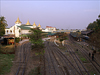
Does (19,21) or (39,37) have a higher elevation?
(19,21)

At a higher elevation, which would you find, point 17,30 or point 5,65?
point 17,30

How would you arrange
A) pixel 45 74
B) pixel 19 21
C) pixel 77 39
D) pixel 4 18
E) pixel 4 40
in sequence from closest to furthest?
pixel 45 74 → pixel 4 40 → pixel 4 18 → pixel 77 39 → pixel 19 21

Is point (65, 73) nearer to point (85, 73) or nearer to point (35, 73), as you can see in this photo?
point (85, 73)

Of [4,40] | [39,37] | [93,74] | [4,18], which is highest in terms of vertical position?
[4,18]

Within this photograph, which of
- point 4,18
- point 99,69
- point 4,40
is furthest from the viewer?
point 4,18

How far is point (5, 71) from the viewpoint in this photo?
11.7 metres

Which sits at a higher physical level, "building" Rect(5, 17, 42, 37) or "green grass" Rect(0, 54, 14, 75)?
"building" Rect(5, 17, 42, 37)

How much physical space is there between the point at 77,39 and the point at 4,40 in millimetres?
27783

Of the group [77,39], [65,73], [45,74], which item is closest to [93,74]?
[65,73]

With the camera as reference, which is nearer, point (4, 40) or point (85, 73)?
point (85, 73)

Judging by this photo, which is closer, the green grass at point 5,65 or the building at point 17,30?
the green grass at point 5,65

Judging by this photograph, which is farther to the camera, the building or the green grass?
the building

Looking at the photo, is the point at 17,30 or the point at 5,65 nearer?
the point at 5,65

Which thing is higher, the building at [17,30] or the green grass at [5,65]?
the building at [17,30]
